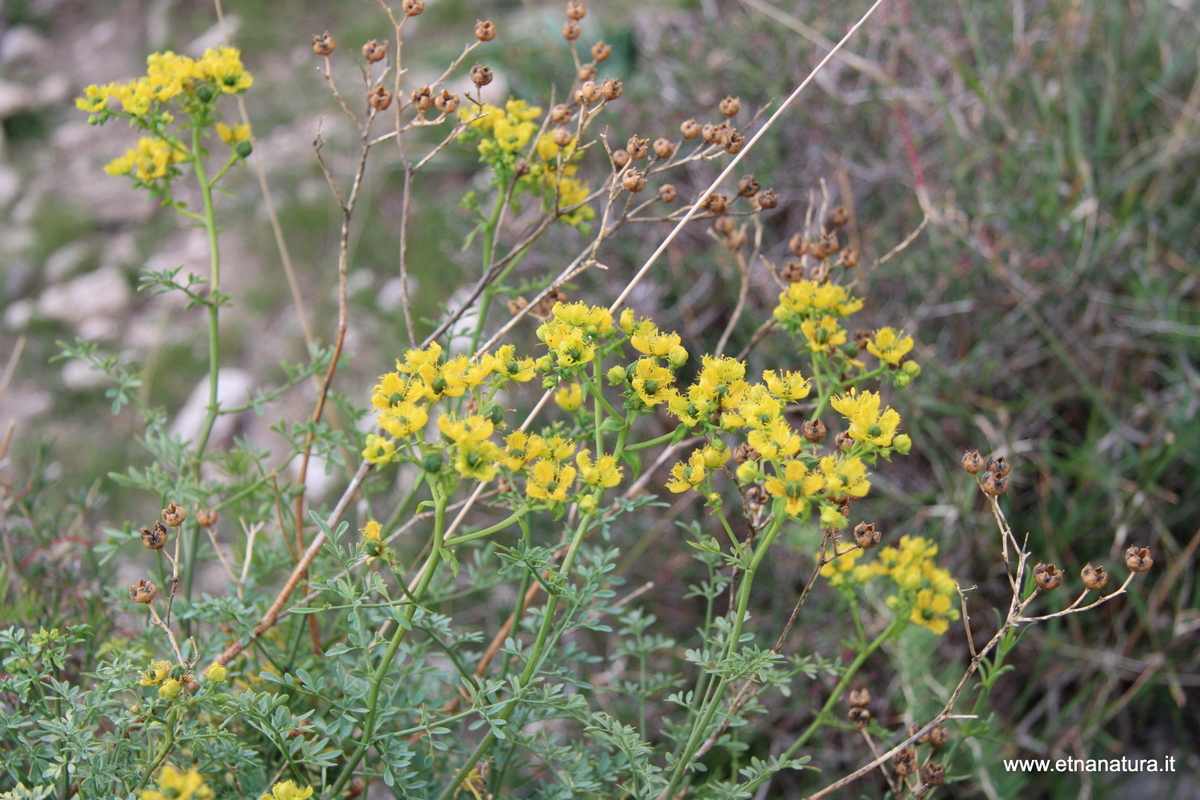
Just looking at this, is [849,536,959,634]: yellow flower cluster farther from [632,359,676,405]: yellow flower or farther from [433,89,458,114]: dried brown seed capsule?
[433,89,458,114]: dried brown seed capsule

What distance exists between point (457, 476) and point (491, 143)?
2.08 feet

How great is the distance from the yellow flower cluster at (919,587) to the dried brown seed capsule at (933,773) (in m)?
0.21

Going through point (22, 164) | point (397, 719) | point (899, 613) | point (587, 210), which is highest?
point (22, 164)

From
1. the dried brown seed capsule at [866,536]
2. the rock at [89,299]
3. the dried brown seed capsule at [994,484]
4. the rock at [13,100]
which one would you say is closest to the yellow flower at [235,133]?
the dried brown seed capsule at [866,536]

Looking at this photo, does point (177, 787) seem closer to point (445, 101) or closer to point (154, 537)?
point (154, 537)

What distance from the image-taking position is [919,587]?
1.49m

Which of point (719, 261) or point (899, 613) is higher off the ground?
point (719, 261)

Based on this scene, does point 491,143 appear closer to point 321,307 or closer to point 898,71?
point 898,71

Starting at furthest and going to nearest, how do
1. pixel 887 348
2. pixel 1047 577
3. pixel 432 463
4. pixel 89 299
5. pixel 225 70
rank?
1. pixel 89 299
2. pixel 225 70
3. pixel 887 348
4. pixel 1047 577
5. pixel 432 463

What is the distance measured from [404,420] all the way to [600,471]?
0.87 ft

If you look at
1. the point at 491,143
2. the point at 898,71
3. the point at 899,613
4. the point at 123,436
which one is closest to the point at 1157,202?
the point at 898,71

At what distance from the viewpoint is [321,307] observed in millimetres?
3920

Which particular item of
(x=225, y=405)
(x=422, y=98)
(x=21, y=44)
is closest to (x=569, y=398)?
(x=422, y=98)

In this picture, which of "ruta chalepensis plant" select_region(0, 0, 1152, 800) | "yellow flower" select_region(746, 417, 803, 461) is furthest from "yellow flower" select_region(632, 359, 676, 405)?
"yellow flower" select_region(746, 417, 803, 461)
